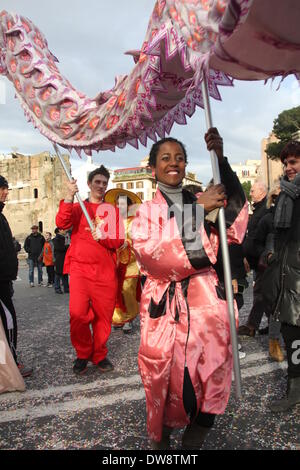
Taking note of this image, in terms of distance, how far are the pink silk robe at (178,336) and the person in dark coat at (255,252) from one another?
2.69 meters

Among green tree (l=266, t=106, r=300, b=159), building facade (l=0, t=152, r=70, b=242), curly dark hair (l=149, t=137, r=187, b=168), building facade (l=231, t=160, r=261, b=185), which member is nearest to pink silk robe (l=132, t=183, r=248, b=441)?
curly dark hair (l=149, t=137, r=187, b=168)

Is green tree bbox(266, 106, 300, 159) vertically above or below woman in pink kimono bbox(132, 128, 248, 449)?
above

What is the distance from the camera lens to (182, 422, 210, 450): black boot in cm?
205

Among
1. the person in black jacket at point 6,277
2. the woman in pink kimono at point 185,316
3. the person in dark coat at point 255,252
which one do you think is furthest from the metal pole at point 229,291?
the person in dark coat at point 255,252

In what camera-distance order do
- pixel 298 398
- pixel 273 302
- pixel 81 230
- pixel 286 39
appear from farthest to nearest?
pixel 81 230 < pixel 273 302 < pixel 298 398 < pixel 286 39

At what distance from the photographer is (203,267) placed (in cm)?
193

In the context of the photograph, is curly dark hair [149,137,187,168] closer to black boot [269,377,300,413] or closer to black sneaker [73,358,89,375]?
black boot [269,377,300,413]

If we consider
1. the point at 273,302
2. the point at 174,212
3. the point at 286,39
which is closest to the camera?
the point at 286,39

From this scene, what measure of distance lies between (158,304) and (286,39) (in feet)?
4.52

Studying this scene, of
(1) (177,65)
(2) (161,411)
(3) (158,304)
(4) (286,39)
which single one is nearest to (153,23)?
(1) (177,65)

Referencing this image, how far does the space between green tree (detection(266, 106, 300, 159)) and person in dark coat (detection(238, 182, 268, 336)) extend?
38.1 metres

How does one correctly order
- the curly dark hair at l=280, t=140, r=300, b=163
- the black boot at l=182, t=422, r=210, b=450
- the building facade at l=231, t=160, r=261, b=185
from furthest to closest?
1. the building facade at l=231, t=160, r=261, b=185
2. the curly dark hair at l=280, t=140, r=300, b=163
3. the black boot at l=182, t=422, r=210, b=450

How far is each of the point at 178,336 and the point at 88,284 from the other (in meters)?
2.09

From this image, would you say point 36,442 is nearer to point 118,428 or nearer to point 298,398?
point 118,428
